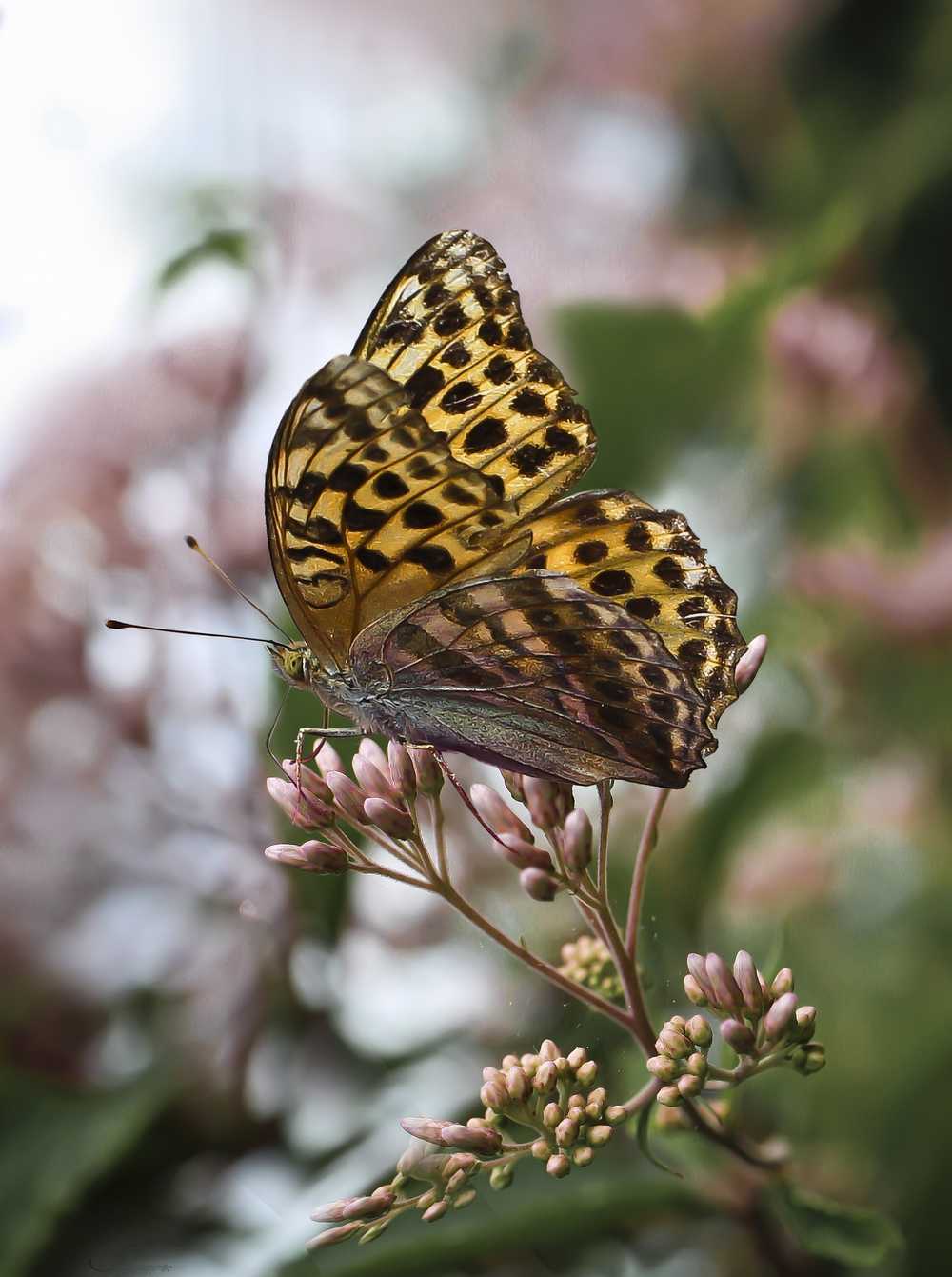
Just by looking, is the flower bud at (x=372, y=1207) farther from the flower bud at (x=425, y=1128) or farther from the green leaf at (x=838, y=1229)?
the green leaf at (x=838, y=1229)

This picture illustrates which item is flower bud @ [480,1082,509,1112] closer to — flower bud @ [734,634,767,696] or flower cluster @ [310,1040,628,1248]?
flower cluster @ [310,1040,628,1248]

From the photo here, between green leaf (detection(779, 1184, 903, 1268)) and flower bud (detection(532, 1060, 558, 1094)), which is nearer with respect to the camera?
flower bud (detection(532, 1060, 558, 1094))

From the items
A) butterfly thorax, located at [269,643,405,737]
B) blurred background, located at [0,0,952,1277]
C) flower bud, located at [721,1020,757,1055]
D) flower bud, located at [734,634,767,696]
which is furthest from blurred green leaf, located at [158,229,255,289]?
flower bud, located at [721,1020,757,1055]

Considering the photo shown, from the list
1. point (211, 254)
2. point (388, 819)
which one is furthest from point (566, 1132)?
point (211, 254)

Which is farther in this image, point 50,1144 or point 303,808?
point 50,1144

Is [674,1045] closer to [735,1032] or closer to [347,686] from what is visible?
[735,1032]

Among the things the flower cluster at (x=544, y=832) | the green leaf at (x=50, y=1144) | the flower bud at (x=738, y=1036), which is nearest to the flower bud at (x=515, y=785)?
the flower cluster at (x=544, y=832)
